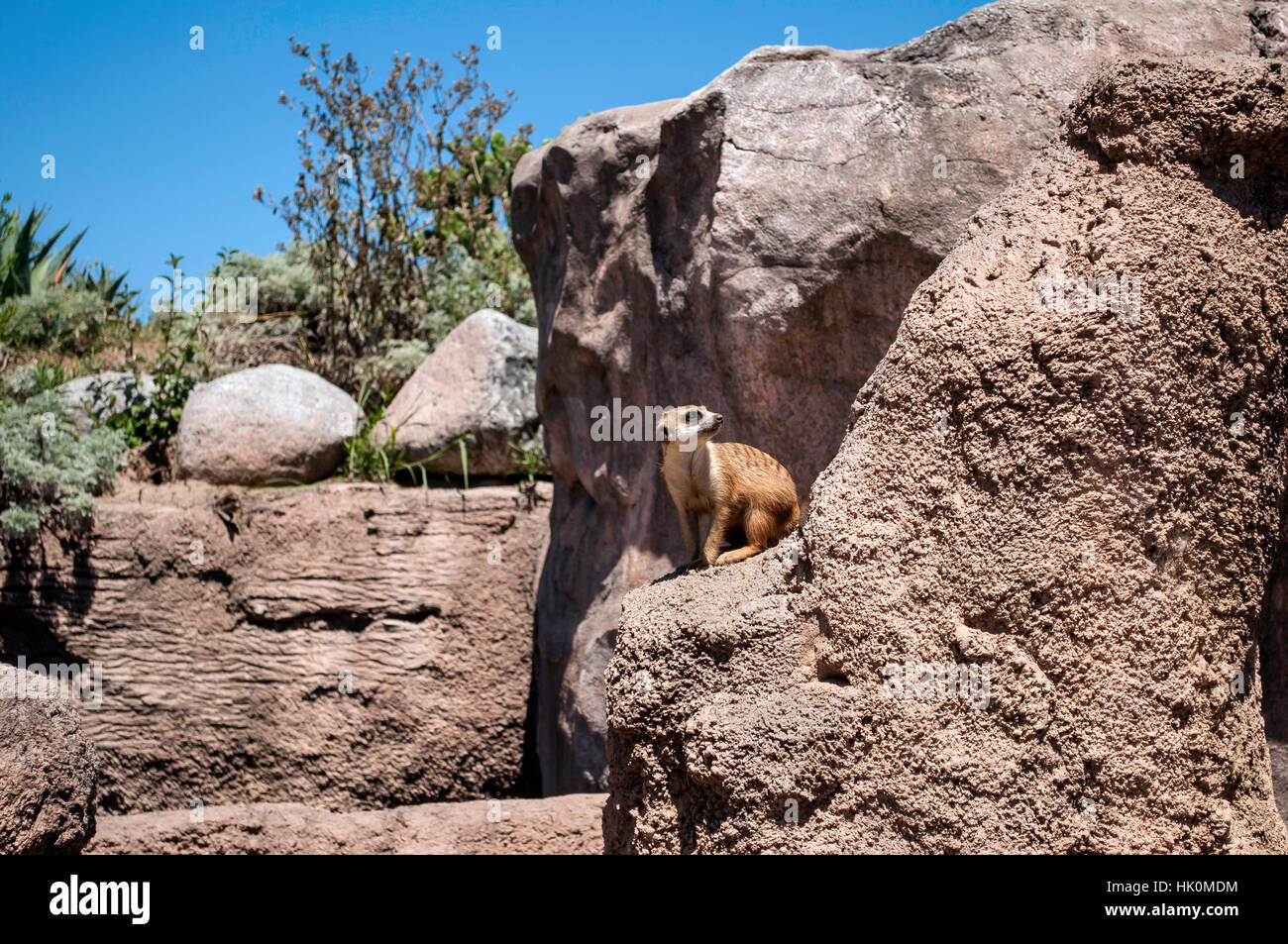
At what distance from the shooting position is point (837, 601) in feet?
10.6

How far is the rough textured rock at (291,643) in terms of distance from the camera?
7.92 meters

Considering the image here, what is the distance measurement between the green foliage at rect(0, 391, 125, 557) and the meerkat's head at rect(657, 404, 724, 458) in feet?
17.9

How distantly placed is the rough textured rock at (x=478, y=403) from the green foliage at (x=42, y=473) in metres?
2.10

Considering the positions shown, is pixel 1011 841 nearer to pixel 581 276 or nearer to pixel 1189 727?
pixel 1189 727

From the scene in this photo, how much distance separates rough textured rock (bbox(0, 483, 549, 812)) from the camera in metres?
7.92

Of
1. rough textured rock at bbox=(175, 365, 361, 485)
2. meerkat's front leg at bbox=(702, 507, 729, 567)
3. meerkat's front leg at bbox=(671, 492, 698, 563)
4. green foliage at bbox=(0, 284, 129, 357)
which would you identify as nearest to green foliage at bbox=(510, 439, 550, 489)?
rough textured rock at bbox=(175, 365, 361, 485)

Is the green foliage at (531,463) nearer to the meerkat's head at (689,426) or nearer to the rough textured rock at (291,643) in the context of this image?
the rough textured rock at (291,643)

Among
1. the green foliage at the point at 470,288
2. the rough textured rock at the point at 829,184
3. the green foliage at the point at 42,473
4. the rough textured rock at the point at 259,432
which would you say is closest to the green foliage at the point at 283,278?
the green foliage at the point at 470,288

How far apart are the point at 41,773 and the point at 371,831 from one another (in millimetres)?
2135

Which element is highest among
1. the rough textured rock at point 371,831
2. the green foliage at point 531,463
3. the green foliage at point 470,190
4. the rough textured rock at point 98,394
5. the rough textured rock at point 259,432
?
the green foliage at point 470,190

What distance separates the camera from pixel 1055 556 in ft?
10.0

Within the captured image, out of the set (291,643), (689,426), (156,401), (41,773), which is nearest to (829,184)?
Result: (689,426)

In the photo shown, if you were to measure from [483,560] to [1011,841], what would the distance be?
19.0 feet

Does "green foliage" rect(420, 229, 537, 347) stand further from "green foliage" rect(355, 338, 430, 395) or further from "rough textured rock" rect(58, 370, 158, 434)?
"rough textured rock" rect(58, 370, 158, 434)
